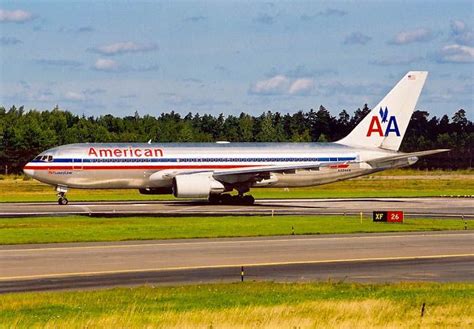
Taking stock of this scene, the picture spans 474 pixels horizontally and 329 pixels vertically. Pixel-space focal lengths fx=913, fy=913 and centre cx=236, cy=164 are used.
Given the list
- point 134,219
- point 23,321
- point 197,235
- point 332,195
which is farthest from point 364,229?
point 332,195

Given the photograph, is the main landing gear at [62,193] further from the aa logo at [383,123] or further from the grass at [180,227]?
the aa logo at [383,123]

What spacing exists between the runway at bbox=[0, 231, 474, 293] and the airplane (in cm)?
2538

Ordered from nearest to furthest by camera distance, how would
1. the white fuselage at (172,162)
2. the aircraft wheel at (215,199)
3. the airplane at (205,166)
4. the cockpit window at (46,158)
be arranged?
the airplane at (205,166), the white fuselage at (172,162), the cockpit window at (46,158), the aircraft wheel at (215,199)

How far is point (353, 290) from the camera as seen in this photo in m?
26.6

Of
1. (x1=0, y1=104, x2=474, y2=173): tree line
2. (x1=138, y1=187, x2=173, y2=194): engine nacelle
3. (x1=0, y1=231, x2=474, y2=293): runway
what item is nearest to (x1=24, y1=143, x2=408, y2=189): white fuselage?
(x1=138, y1=187, x2=173, y2=194): engine nacelle

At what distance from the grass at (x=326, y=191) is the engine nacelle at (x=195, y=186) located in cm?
1239

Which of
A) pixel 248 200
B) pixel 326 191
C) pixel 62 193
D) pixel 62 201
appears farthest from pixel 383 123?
pixel 62 201

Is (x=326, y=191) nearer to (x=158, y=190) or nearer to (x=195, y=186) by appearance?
(x=158, y=190)

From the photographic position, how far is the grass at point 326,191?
81.9m

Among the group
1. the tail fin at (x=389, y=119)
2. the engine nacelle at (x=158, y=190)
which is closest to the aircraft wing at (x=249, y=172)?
the engine nacelle at (x=158, y=190)

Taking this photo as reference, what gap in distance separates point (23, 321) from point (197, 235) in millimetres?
24026

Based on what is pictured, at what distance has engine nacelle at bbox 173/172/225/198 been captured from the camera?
66188mm

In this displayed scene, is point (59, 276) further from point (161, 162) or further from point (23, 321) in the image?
point (161, 162)

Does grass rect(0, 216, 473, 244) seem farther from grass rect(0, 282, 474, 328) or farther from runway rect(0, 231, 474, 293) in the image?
grass rect(0, 282, 474, 328)
